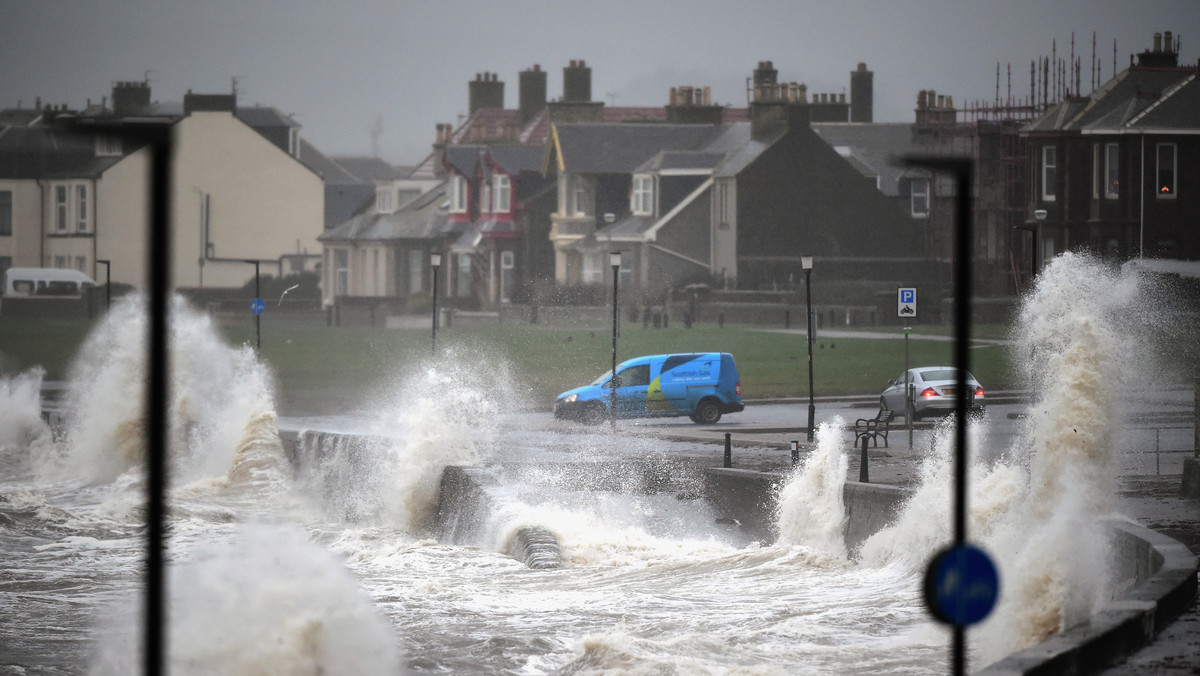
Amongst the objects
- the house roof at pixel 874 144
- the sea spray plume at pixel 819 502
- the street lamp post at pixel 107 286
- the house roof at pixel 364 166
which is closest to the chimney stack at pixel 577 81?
the house roof at pixel 874 144

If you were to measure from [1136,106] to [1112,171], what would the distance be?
218cm

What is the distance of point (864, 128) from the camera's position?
72688 millimetres

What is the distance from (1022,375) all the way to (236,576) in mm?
27977

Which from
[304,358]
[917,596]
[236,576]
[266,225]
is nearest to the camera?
[236,576]

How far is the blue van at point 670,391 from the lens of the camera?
1297 inches

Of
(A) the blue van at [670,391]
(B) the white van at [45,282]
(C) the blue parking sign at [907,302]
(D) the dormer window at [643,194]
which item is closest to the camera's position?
(C) the blue parking sign at [907,302]

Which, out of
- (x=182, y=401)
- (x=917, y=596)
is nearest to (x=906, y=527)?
(x=917, y=596)

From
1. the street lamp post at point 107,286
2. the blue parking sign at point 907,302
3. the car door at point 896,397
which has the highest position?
the street lamp post at point 107,286

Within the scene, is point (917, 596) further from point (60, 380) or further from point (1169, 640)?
point (60, 380)

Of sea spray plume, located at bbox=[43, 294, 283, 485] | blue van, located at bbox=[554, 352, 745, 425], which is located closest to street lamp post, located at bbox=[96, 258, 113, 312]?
A: sea spray plume, located at bbox=[43, 294, 283, 485]

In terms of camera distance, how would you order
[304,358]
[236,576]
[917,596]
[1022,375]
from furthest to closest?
[304,358], [1022,375], [917,596], [236,576]

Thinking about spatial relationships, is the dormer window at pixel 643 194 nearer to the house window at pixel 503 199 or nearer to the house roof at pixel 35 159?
the house window at pixel 503 199

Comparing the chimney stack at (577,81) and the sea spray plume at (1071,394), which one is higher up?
the chimney stack at (577,81)

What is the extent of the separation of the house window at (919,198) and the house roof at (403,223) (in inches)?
855
